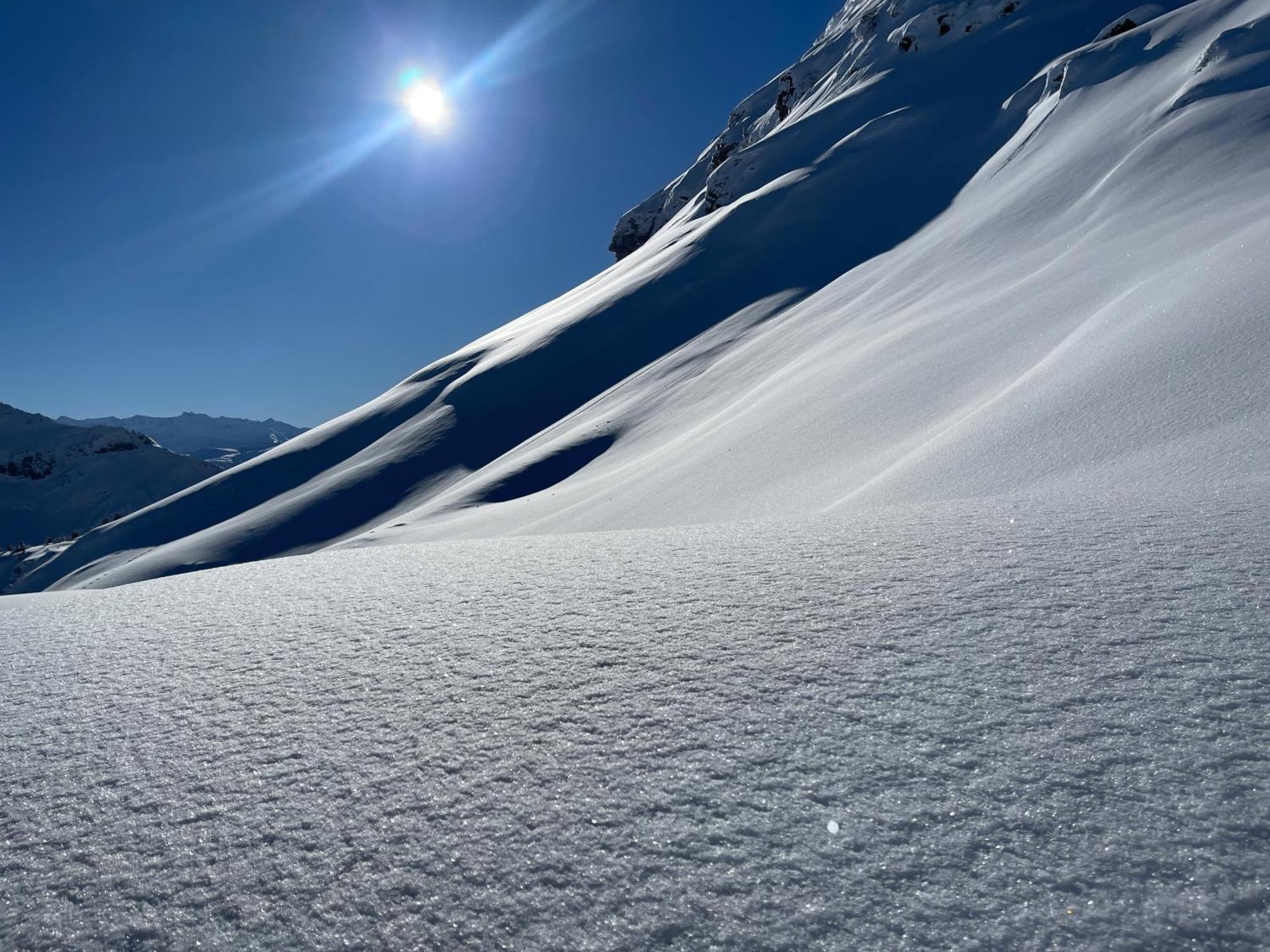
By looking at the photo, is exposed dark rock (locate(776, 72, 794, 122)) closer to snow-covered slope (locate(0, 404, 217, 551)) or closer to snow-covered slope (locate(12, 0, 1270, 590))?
snow-covered slope (locate(12, 0, 1270, 590))

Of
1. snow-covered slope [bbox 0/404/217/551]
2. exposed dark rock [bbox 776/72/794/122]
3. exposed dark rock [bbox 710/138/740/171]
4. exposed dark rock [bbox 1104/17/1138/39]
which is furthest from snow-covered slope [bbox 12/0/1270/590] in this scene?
snow-covered slope [bbox 0/404/217/551]

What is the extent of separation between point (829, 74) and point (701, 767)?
7319 cm

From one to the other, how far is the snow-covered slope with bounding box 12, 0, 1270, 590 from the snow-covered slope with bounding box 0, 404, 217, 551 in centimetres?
11211

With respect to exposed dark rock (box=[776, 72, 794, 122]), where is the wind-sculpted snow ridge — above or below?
below

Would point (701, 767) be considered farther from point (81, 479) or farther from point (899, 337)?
point (81, 479)

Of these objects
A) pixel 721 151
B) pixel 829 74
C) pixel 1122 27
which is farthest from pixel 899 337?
pixel 721 151

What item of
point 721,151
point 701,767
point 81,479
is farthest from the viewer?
point 81,479

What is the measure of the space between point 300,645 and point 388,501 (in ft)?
88.3

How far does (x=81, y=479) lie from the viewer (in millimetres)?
138500

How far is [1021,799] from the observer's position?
1487 millimetres

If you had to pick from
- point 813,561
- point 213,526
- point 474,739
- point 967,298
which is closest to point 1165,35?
point 967,298

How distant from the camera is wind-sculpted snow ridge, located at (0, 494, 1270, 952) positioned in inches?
51.6

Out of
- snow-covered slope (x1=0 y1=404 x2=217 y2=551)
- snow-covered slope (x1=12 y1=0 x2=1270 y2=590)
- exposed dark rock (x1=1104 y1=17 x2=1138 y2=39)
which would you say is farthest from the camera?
snow-covered slope (x1=0 y1=404 x2=217 y2=551)

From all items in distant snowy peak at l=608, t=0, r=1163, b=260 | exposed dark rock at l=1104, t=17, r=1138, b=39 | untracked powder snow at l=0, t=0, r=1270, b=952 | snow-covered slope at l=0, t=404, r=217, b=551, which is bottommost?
untracked powder snow at l=0, t=0, r=1270, b=952
